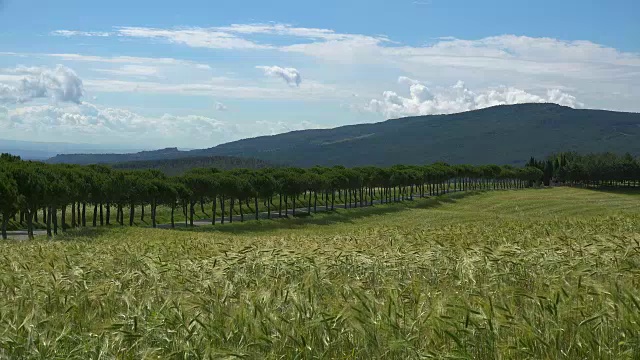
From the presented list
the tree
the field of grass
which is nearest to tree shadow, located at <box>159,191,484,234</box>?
the tree

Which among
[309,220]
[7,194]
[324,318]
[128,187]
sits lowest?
[309,220]

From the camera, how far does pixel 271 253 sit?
1406 centimetres

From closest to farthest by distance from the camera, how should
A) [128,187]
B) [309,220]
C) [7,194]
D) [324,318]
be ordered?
[324,318]
[7,194]
[128,187]
[309,220]

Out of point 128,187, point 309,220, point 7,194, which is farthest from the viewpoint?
point 309,220

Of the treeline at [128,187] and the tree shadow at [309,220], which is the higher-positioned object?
the treeline at [128,187]

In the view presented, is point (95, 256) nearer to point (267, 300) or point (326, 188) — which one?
point (267, 300)

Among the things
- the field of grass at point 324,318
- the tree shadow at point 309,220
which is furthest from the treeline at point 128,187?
the field of grass at point 324,318

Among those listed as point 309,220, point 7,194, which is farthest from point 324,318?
point 309,220

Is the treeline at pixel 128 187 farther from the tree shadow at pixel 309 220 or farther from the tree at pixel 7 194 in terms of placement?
the tree shadow at pixel 309 220

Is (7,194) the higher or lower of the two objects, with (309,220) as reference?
higher

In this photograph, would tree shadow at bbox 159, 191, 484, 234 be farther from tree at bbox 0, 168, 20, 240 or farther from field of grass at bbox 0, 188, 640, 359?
field of grass at bbox 0, 188, 640, 359

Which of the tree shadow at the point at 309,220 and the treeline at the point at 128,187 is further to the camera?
the tree shadow at the point at 309,220

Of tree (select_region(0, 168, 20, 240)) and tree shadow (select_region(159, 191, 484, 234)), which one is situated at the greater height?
tree (select_region(0, 168, 20, 240))

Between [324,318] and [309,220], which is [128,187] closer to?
[309,220]
